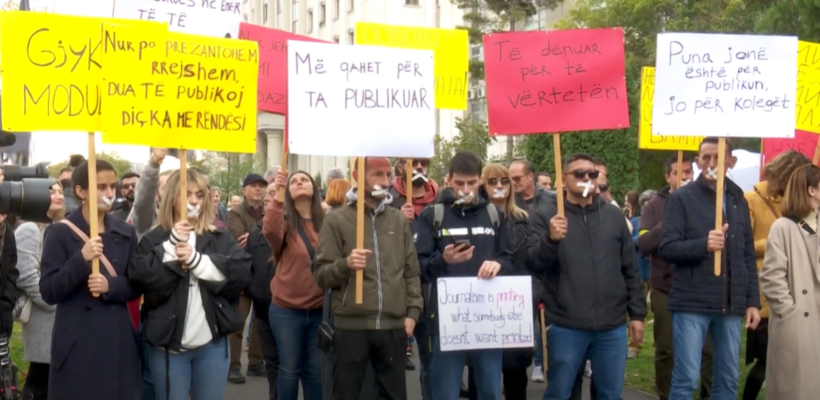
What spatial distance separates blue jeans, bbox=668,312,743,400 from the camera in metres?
6.78

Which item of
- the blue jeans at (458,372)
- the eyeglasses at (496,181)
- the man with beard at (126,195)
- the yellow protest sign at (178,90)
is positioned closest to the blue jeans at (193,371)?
the yellow protest sign at (178,90)

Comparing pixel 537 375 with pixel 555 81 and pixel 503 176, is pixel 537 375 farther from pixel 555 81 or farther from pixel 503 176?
pixel 555 81

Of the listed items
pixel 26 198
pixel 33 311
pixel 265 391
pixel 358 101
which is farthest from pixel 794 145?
pixel 26 198

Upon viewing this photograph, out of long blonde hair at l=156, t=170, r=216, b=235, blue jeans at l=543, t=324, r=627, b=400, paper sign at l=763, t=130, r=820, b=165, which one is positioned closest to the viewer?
long blonde hair at l=156, t=170, r=216, b=235

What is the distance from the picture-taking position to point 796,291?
6648 millimetres

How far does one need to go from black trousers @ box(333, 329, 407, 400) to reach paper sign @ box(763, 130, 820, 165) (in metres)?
4.74

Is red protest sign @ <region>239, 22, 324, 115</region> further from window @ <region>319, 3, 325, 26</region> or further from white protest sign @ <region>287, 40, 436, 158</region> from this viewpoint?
window @ <region>319, 3, 325, 26</region>

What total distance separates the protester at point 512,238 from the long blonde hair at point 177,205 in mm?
2009

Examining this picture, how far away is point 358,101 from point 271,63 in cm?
238

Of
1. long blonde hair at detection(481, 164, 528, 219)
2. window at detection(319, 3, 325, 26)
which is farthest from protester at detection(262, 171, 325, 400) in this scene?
window at detection(319, 3, 325, 26)

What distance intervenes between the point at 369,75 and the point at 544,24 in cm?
3941

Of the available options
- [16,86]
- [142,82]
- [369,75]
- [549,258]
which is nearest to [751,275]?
[549,258]

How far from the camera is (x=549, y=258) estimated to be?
657cm

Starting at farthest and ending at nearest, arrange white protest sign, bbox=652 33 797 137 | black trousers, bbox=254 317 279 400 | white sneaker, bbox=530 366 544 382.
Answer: white sneaker, bbox=530 366 544 382, black trousers, bbox=254 317 279 400, white protest sign, bbox=652 33 797 137
